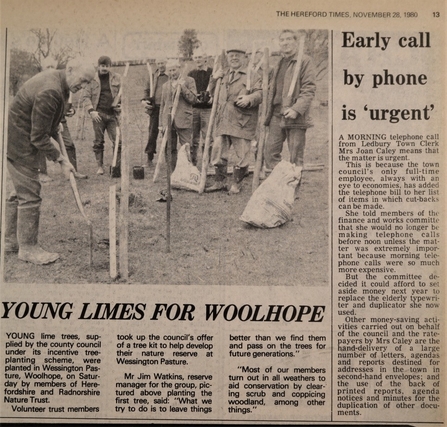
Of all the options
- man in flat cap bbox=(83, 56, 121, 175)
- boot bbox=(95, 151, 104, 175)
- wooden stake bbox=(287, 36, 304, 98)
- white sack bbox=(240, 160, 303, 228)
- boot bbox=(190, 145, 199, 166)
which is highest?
wooden stake bbox=(287, 36, 304, 98)

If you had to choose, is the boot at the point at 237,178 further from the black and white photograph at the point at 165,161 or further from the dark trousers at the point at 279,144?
the dark trousers at the point at 279,144

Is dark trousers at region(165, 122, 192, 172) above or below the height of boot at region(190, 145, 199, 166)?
above

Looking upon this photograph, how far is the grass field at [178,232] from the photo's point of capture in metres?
→ 2.94

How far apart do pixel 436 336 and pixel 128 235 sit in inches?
67.4

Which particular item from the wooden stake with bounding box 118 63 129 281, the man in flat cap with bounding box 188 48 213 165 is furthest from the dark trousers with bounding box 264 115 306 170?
the wooden stake with bounding box 118 63 129 281

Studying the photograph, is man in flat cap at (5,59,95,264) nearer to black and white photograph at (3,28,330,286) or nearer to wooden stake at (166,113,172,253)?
black and white photograph at (3,28,330,286)

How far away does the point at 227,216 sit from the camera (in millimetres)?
3010

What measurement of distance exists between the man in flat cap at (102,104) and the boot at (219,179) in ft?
1.76

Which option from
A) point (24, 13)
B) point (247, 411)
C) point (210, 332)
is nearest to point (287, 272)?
point (210, 332)

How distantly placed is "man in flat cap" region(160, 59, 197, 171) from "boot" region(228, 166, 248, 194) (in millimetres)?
315

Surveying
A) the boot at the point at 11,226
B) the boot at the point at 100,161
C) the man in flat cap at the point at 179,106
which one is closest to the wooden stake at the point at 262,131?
the man in flat cap at the point at 179,106

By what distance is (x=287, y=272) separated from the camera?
2.93m

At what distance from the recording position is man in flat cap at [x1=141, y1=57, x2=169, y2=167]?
3033mm

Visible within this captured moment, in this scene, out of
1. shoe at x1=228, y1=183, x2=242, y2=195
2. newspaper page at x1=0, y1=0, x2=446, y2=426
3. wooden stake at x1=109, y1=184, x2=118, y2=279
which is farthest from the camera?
shoe at x1=228, y1=183, x2=242, y2=195
